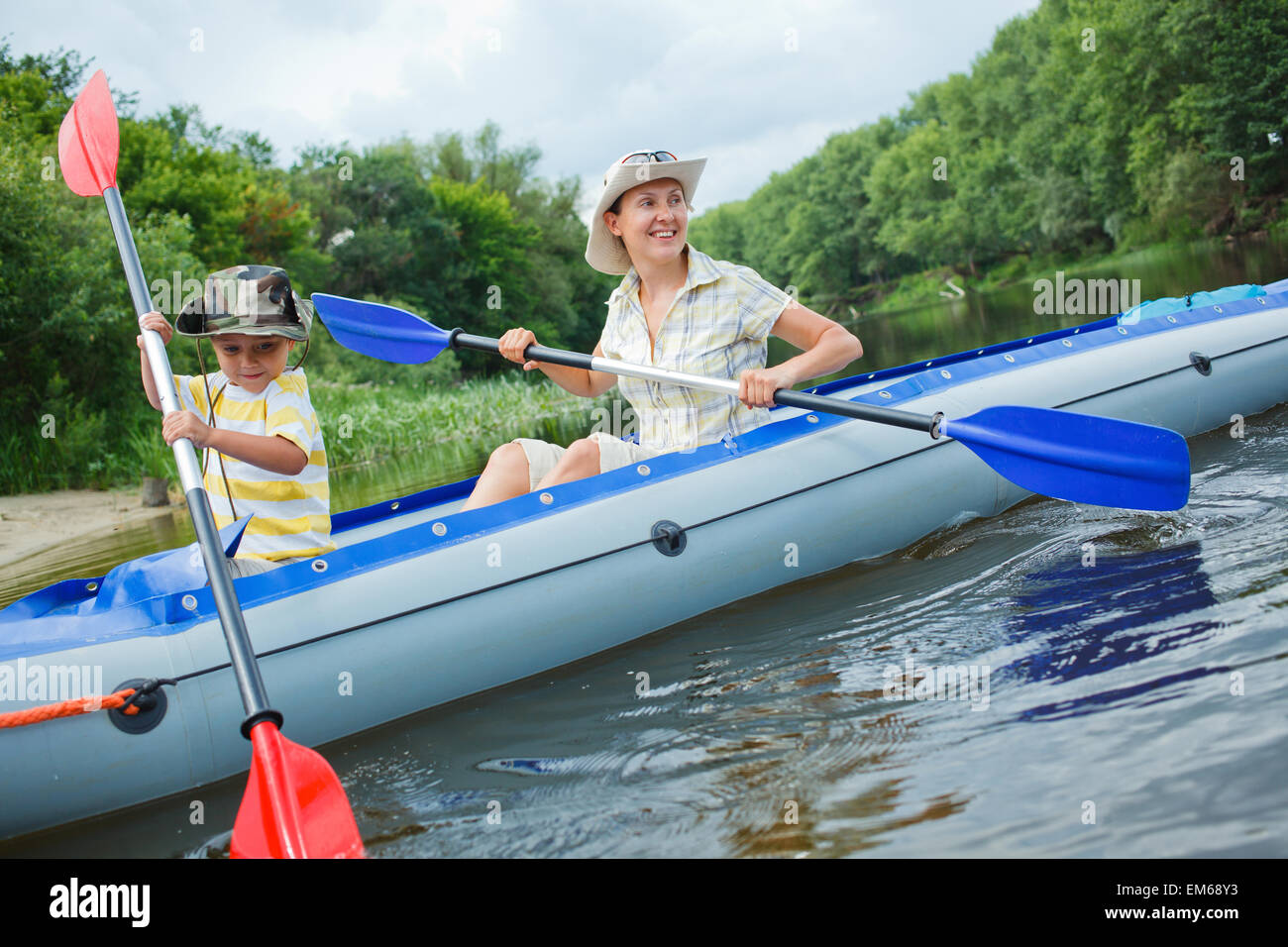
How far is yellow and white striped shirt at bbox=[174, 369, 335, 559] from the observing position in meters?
2.84

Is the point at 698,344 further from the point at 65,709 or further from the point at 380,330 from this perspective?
the point at 65,709

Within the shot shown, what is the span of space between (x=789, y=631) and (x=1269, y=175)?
1020 inches

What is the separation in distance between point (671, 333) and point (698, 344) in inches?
4.1

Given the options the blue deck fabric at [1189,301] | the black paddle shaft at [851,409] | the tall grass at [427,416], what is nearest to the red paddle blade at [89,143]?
the black paddle shaft at [851,409]

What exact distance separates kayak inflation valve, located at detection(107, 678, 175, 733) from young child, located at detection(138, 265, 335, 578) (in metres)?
0.39

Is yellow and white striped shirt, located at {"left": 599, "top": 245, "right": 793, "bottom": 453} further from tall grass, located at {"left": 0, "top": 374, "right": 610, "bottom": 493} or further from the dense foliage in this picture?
tall grass, located at {"left": 0, "top": 374, "right": 610, "bottom": 493}

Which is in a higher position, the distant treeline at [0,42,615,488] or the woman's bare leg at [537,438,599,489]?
the distant treeline at [0,42,615,488]

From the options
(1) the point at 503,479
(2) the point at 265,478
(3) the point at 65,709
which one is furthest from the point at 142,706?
(1) the point at 503,479
